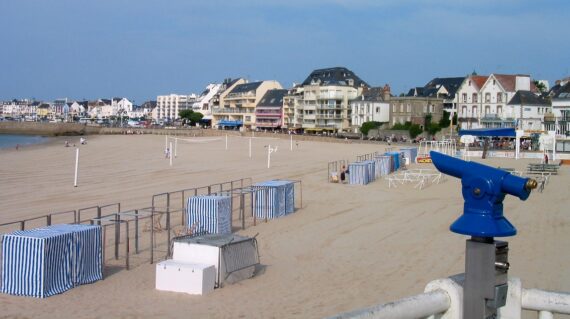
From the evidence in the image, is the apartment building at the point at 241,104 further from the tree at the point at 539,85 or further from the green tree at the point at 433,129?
the tree at the point at 539,85

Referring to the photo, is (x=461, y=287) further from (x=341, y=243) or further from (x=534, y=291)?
(x=341, y=243)

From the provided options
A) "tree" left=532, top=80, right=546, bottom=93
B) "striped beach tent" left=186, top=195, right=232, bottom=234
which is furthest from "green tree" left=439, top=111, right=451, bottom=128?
"striped beach tent" left=186, top=195, right=232, bottom=234

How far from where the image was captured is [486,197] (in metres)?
3.05

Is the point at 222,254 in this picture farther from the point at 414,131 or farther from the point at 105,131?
the point at 105,131

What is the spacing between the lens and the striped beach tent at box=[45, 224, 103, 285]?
11.9 m

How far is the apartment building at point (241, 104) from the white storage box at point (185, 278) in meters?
113

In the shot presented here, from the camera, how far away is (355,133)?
100m

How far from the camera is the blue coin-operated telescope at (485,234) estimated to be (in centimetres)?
301

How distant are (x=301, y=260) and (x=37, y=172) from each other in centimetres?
2699

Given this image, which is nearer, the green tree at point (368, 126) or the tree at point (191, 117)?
the green tree at point (368, 126)

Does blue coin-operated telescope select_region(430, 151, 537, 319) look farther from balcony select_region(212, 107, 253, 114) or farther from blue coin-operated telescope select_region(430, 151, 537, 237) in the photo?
balcony select_region(212, 107, 253, 114)

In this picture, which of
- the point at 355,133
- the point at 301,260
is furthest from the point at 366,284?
the point at 355,133

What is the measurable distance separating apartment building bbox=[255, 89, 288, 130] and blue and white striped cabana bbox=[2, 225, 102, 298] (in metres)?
109

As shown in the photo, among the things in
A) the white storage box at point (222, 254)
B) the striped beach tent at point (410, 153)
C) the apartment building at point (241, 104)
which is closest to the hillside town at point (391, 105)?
the apartment building at point (241, 104)
